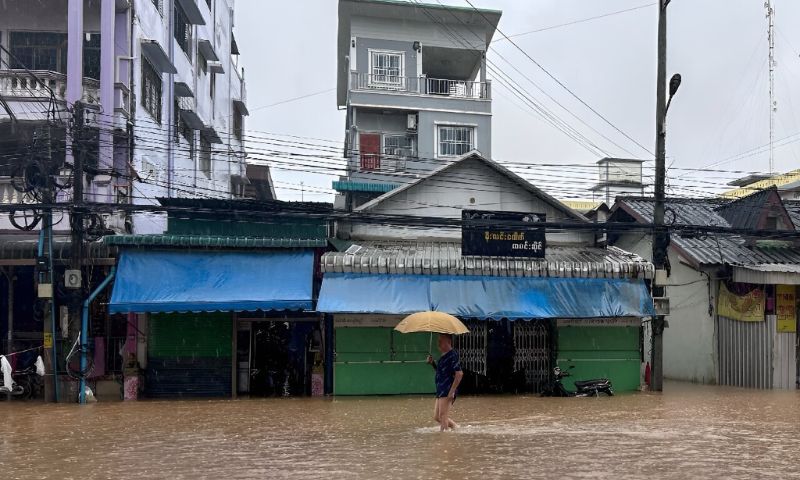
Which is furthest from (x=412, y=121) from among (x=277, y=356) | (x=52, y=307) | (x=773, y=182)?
(x=773, y=182)

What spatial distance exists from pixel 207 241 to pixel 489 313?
7.50 metres

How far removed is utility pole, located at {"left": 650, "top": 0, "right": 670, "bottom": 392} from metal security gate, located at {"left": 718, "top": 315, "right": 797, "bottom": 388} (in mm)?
3438

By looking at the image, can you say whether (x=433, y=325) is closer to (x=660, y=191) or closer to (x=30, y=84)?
(x=660, y=191)

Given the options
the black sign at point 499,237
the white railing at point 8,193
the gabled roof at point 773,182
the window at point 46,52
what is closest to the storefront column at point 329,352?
the black sign at point 499,237

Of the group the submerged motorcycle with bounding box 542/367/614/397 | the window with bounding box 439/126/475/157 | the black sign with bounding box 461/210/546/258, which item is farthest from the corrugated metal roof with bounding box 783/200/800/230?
the window with bounding box 439/126/475/157

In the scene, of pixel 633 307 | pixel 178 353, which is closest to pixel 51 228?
pixel 178 353

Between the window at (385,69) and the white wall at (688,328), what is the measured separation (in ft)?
44.7

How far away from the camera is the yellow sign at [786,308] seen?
2234cm

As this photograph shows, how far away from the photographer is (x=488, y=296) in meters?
19.7

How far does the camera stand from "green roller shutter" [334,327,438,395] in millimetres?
19766

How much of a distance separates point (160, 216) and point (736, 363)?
1994cm

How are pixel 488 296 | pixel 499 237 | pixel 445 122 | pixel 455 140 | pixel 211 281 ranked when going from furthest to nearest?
pixel 455 140
pixel 445 122
pixel 499 237
pixel 488 296
pixel 211 281

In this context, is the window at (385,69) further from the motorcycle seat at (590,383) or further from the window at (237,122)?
the motorcycle seat at (590,383)

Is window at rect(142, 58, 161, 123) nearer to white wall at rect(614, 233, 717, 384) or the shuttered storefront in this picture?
the shuttered storefront
